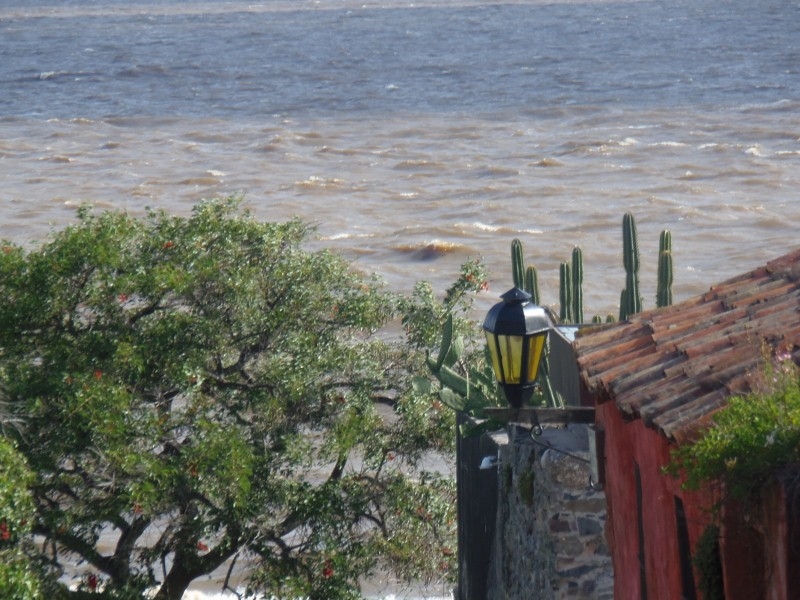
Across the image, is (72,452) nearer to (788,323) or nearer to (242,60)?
(788,323)

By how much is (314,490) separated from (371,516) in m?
0.62

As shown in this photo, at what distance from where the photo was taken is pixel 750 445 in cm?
401

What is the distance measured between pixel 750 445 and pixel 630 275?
21.0 ft

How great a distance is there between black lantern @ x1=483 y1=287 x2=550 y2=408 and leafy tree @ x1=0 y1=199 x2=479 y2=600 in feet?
8.81

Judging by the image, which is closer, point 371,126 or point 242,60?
point 371,126

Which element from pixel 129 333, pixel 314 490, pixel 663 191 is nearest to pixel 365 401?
pixel 314 490

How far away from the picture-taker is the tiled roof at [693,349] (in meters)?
4.95

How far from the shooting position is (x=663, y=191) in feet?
112

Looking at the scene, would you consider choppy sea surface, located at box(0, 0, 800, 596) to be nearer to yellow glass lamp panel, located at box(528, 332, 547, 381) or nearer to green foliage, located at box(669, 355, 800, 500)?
yellow glass lamp panel, located at box(528, 332, 547, 381)

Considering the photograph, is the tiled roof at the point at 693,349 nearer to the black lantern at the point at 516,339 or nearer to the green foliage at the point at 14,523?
the black lantern at the point at 516,339

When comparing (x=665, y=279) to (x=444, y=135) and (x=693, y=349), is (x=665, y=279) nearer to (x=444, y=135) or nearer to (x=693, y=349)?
(x=693, y=349)

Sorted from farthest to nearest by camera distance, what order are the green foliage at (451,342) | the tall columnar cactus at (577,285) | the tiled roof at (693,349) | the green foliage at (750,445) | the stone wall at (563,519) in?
the tall columnar cactus at (577,285)
the green foliage at (451,342)
the stone wall at (563,519)
the tiled roof at (693,349)
the green foliage at (750,445)

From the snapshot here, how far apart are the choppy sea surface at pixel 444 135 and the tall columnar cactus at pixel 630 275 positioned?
11150 mm

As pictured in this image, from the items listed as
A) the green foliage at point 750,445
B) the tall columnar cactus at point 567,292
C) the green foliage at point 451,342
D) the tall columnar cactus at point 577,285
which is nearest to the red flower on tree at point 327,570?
the green foliage at point 451,342
